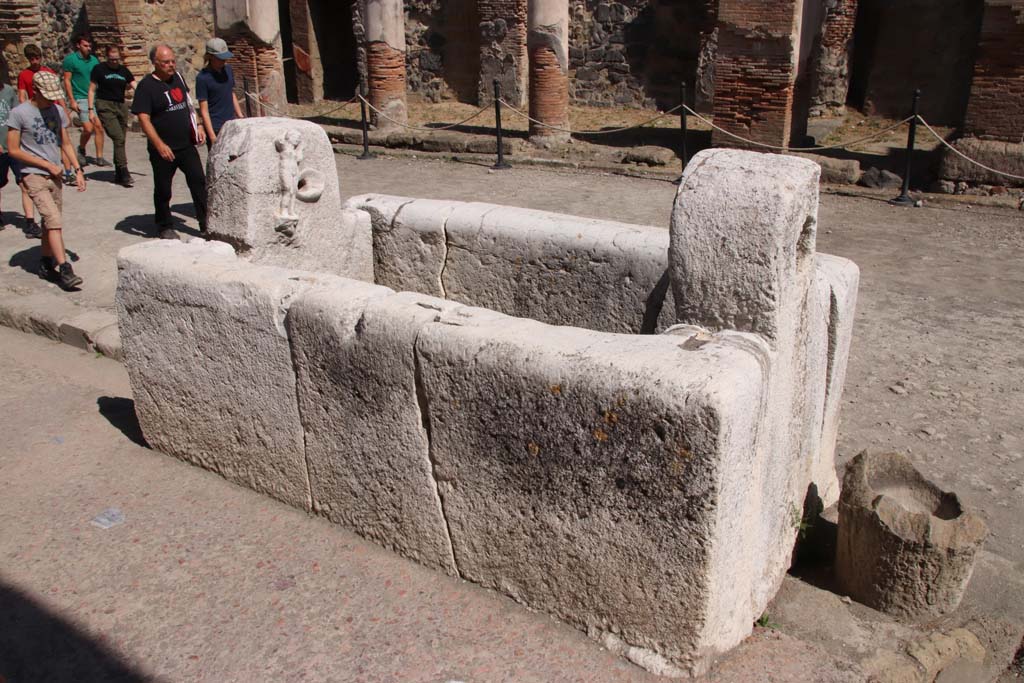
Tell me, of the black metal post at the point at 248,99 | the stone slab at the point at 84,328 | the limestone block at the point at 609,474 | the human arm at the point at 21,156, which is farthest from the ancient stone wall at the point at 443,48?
the limestone block at the point at 609,474

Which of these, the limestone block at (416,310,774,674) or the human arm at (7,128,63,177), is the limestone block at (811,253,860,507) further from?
the human arm at (7,128,63,177)

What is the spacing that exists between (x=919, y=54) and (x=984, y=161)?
5.00 meters

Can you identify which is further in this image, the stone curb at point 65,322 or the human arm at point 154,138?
the human arm at point 154,138

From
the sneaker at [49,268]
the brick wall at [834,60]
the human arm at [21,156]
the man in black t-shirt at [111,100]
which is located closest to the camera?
the human arm at [21,156]

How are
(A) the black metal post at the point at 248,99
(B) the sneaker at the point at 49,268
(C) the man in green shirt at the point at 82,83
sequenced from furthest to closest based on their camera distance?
(A) the black metal post at the point at 248,99 → (C) the man in green shirt at the point at 82,83 → (B) the sneaker at the point at 49,268

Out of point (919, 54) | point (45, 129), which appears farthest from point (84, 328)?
point (919, 54)

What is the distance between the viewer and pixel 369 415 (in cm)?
302

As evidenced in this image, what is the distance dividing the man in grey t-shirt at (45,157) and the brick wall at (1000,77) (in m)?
8.26

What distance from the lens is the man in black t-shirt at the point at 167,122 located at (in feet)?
23.5

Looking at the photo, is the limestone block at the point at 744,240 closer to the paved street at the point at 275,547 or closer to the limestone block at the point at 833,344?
the limestone block at the point at 833,344

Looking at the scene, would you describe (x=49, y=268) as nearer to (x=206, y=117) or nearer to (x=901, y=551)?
(x=206, y=117)

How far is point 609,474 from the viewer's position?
2.51m

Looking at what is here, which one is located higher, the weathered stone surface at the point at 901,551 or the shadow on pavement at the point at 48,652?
the weathered stone surface at the point at 901,551

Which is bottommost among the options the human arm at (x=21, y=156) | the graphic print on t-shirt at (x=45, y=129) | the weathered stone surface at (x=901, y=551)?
the weathered stone surface at (x=901, y=551)
